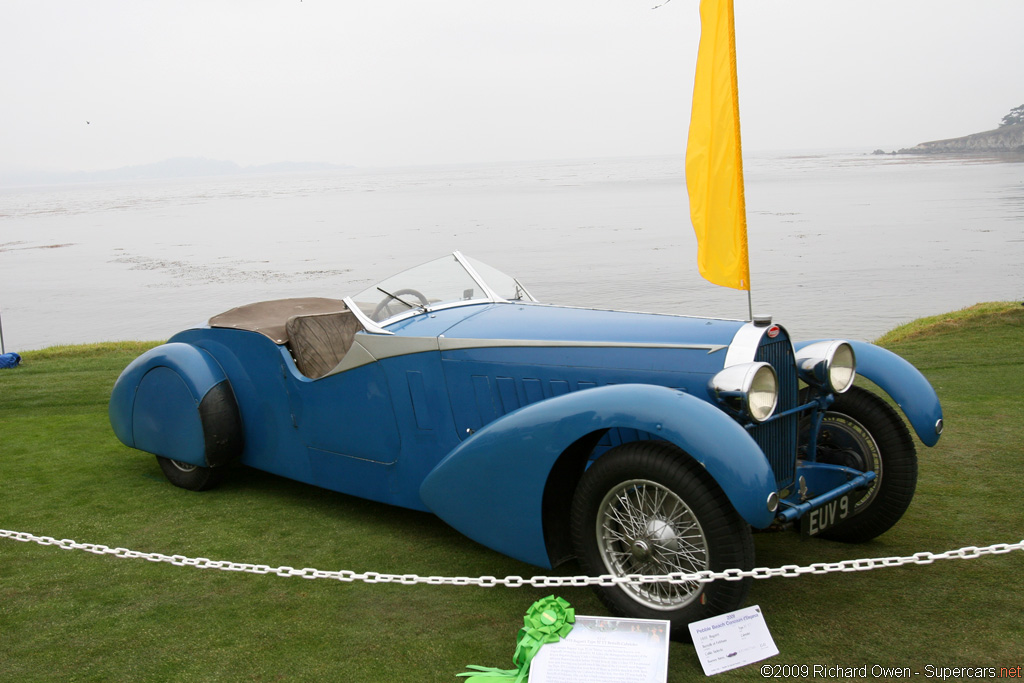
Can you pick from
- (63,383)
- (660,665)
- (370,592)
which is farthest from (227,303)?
(660,665)

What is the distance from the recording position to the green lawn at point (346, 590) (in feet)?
10.6

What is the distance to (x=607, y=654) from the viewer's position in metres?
3.12

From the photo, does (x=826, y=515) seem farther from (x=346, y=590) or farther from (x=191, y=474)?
(x=191, y=474)

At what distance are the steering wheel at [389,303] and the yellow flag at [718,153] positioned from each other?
1.65 metres

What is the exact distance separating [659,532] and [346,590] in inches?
61.7

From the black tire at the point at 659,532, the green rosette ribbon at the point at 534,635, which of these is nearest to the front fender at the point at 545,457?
the black tire at the point at 659,532

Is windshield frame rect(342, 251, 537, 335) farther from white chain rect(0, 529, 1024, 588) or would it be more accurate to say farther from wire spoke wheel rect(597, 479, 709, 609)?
wire spoke wheel rect(597, 479, 709, 609)

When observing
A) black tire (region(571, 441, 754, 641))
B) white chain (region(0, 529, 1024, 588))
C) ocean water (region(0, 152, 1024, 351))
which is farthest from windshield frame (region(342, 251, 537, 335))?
ocean water (region(0, 152, 1024, 351))

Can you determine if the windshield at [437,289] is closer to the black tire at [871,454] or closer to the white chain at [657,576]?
the white chain at [657,576]

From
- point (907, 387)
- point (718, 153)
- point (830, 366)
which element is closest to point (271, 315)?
point (718, 153)

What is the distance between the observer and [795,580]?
3828 millimetres

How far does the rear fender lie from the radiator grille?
134 inches

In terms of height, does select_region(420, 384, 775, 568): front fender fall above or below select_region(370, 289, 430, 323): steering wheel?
below

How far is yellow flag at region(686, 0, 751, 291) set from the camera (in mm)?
4723
